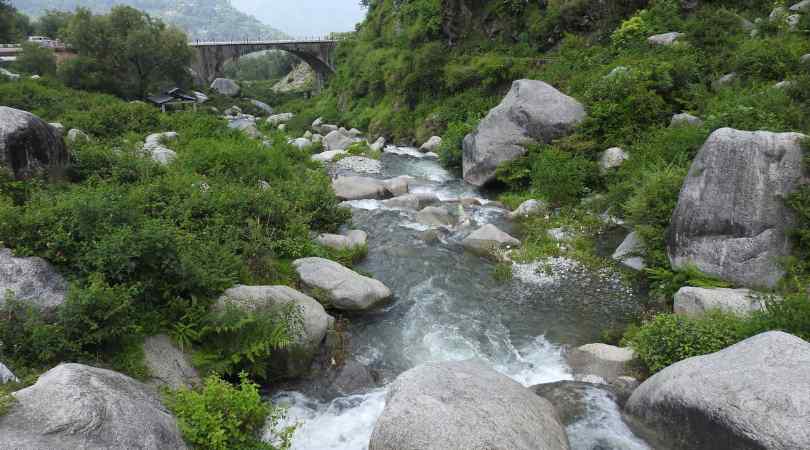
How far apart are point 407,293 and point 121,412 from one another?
24.2ft

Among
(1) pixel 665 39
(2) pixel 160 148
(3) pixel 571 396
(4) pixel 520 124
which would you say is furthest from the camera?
(1) pixel 665 39

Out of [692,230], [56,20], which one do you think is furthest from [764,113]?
[56,20]

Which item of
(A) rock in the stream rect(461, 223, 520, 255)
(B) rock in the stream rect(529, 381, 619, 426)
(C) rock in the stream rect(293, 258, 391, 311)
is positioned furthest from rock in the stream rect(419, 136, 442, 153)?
(B) rock in the stream rect(529, 381, 619, 426)

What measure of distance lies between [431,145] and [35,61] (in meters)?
35.2

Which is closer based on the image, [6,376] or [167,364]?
[6,376]

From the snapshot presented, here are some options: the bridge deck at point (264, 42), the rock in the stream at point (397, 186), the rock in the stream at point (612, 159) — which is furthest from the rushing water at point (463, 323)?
the bridge deck at point (264, 42)

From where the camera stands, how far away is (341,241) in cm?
1427

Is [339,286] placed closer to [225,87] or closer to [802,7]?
[802,7]

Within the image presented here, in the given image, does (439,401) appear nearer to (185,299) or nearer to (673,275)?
(185,299)

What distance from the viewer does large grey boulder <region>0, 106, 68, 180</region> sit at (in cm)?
1047

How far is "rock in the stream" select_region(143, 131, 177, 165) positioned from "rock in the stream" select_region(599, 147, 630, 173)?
567 inches

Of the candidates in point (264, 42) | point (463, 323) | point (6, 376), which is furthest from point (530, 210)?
point (264, 42)

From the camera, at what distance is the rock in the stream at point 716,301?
29.8ft

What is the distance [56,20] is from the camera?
71875mm
